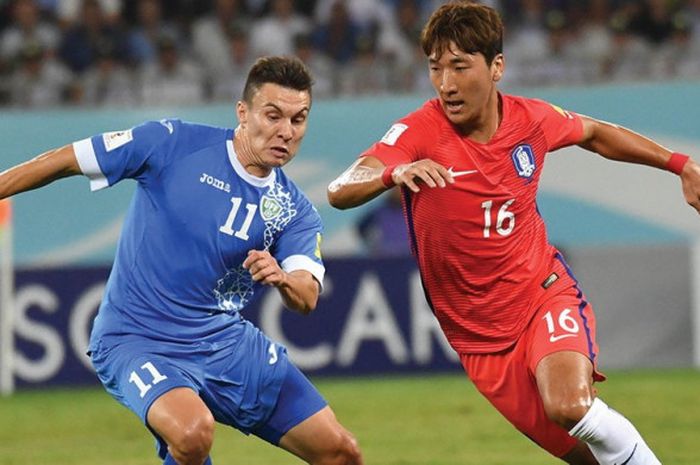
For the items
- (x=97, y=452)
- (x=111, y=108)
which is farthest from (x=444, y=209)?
(x=111, y=108)

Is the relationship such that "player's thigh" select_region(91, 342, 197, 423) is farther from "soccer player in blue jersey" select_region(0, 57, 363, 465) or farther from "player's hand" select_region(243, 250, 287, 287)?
"player's hand" select_region(243, 250, 287, 287)

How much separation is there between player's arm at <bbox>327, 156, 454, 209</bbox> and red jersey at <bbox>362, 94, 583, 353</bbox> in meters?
0.38

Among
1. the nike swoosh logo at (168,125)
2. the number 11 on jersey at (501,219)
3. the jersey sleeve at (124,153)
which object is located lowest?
the number 11 on jersey at (501,219)

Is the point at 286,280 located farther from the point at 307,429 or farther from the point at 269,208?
the point at 307,429

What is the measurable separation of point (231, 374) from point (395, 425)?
15.1 feet

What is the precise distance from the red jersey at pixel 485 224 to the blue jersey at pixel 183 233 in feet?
2.04

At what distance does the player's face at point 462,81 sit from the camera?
6.80 m

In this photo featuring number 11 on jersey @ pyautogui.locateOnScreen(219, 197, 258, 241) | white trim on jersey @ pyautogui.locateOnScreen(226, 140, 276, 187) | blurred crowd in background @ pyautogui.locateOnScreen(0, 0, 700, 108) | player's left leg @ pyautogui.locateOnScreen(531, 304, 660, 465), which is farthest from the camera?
blurred crowd in background @ pyautogui.locateOnScreen(0, 0, 700, 108)

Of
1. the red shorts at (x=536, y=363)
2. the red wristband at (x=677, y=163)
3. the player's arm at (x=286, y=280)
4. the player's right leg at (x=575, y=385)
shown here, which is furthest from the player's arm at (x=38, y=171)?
the red wristband at (x=677, y=163)

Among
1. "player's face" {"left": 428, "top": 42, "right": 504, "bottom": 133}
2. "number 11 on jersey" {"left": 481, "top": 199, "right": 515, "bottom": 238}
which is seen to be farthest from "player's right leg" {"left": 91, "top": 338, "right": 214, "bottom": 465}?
Result: "player's face" {"left": 428, "top": 42, "right": 504, "bottom": 133}

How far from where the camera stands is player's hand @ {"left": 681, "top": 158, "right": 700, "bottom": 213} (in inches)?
281

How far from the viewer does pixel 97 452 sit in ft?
33.8

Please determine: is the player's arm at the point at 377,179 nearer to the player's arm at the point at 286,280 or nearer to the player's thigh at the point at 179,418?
the player's arm at the point at 286,280

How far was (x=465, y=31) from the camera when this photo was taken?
6.81 meters
